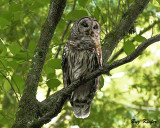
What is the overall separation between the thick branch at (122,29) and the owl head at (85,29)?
0.57 meters

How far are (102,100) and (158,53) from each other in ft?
6.73

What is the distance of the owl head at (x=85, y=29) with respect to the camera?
3711 millimetres

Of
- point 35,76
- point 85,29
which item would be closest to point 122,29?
point 85,29

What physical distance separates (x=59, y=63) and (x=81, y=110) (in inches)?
46.5

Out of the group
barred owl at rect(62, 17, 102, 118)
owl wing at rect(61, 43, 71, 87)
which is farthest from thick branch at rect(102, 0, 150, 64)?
owl wing at rect(61, 43, 71, 87)

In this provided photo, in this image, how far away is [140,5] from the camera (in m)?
3.11

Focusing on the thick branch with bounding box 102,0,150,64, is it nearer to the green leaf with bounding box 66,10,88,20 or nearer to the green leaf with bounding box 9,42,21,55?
the green leaf with bounding box 66,10,88,20

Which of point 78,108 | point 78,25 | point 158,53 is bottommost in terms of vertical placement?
point 78,108

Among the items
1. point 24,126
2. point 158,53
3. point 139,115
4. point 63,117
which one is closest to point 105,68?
point 24,126

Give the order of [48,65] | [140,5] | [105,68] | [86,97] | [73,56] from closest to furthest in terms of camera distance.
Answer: [105,68], [48,65], [140,5], [73,56], [86,97]

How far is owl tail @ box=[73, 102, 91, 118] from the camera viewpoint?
368 centimetres

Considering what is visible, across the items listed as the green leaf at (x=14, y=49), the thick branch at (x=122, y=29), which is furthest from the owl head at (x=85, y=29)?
the green leaf at (x=14, y=49)

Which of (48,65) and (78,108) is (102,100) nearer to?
(78,108)

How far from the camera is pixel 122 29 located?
3111 mm
